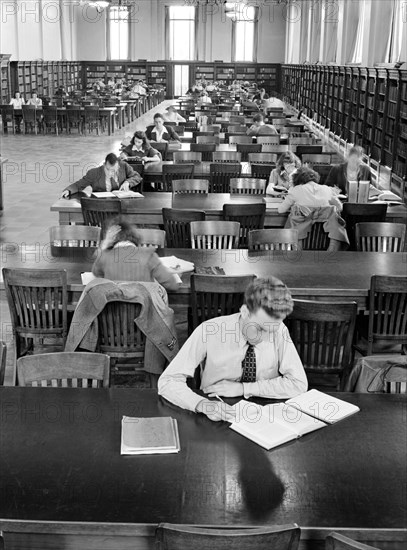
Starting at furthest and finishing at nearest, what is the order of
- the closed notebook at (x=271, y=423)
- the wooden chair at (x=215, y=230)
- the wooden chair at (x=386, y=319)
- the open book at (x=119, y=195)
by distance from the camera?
the open book at (x=119, y=195), the wooden chair at (x=215, y=230), the wooden chair at (x=386, y=319), the closed notebook at (x=271, y=423)

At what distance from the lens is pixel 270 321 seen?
3.00 meters

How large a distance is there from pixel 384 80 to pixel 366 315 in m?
6.58

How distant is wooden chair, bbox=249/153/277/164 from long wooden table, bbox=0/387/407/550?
639cm

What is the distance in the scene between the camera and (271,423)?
2.59 metres

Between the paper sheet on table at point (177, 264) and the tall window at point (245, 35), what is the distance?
1032 inches

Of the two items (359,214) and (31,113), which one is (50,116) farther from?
(359,214)

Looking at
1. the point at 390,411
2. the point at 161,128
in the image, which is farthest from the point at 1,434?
the point at 161,128

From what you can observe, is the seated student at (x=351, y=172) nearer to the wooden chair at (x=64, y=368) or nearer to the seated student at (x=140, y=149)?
the seated student at (x=140, y=149)

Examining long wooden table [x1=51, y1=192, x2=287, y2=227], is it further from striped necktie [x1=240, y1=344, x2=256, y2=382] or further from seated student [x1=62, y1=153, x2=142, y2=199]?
striped necktie [x1=240, y1=344, x2=256, y2=382]

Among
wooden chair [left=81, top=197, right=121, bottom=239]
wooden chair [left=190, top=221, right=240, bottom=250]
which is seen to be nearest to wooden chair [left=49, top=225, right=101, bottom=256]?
wooden chair [left=190, top=221, right=240, bottom=250]

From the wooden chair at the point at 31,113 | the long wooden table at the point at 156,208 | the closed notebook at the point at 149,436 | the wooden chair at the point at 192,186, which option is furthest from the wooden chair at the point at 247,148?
the wooden chair at the point at 31,113

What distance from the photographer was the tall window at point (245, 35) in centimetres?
2914

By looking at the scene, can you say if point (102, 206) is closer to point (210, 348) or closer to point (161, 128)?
point (210, 348)

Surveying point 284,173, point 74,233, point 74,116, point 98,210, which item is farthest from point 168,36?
point 74,233
